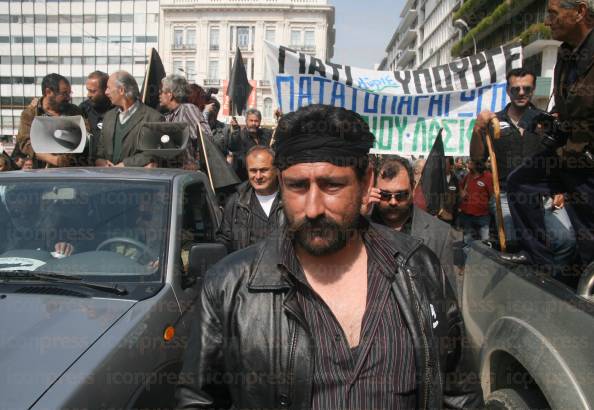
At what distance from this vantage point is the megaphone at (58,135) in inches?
199

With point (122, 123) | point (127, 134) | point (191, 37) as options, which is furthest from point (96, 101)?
point (191, 37)

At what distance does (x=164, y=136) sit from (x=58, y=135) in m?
0.92

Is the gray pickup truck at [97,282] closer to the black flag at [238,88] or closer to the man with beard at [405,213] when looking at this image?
the man with beard at [405,213]

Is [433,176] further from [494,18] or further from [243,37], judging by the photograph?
[243,37]

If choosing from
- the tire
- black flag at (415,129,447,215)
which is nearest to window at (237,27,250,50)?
Answer: black flag at (415,129,447,215)

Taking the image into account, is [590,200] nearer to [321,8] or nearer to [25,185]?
[25,185]

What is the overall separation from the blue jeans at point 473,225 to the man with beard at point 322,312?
23.5 feet

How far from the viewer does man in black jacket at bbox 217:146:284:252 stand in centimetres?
435

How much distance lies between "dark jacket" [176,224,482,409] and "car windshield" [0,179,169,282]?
1.34 meters

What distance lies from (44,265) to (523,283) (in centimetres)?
240


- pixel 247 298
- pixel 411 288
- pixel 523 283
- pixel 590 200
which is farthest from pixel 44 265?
pixel 590 200

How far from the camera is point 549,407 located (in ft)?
7.50

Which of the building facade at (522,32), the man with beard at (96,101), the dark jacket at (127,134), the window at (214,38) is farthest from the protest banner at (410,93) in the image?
the window at (214,38)

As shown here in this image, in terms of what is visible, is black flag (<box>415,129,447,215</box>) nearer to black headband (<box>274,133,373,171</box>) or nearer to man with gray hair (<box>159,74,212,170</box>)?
man with gray hair (<box>159,74,212,170</box>)
